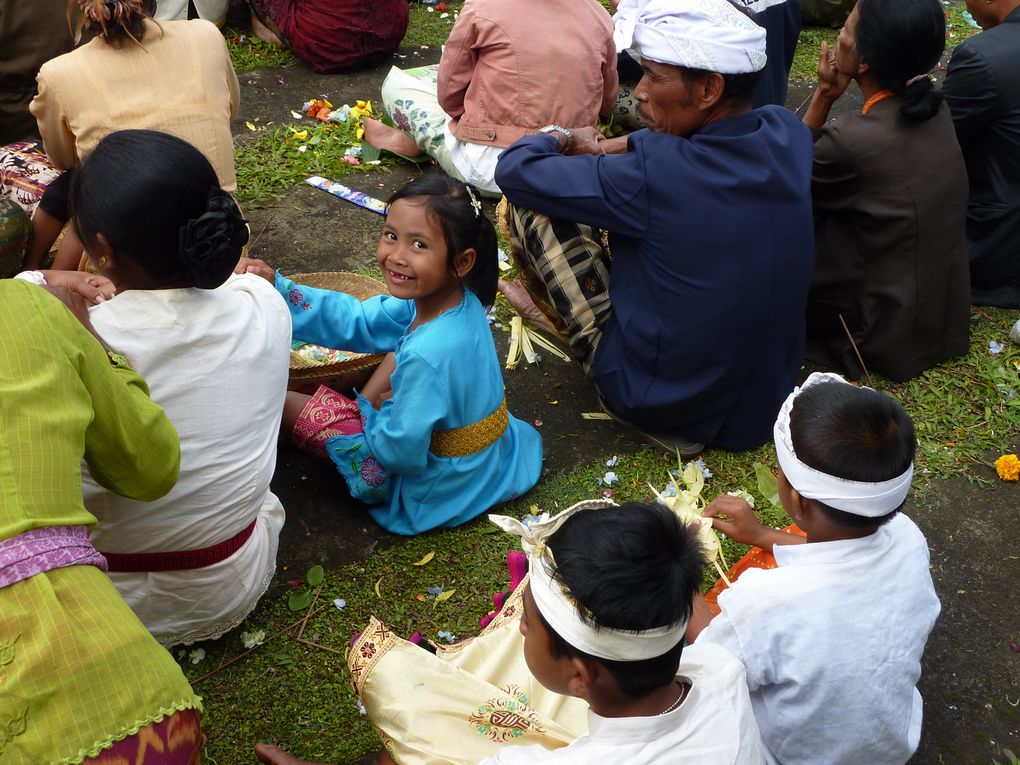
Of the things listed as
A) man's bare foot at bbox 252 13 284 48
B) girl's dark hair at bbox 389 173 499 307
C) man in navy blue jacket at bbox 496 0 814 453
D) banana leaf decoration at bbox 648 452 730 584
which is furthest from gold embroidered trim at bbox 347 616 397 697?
man's bare foot at bbox 252 13 284 48

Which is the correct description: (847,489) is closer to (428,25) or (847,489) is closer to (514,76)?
(514,76)

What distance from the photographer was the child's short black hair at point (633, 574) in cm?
183

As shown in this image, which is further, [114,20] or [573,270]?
[573,270]

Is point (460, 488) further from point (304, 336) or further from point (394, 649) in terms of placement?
point (394, 649)

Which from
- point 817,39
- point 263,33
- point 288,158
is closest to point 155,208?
point 288,158

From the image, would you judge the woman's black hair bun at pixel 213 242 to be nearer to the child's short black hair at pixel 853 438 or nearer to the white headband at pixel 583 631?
the white headband at pixel 583 631

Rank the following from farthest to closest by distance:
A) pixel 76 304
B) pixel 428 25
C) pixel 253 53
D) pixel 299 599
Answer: pixel 428 25
pixel 253 53
pixel 299 599
pixel 76 304

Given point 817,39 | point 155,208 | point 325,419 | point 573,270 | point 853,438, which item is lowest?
point 817,39

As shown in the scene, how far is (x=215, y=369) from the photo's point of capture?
2.71 metres

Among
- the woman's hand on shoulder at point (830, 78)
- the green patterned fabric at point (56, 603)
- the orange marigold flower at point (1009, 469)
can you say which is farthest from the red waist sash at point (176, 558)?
the woman's hand on shoulder at point (830, 78)

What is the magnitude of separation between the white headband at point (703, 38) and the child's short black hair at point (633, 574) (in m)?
2.09

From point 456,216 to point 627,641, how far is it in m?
1.90

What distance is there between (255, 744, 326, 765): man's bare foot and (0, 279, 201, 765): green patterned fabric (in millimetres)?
768

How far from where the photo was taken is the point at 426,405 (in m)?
3.36
